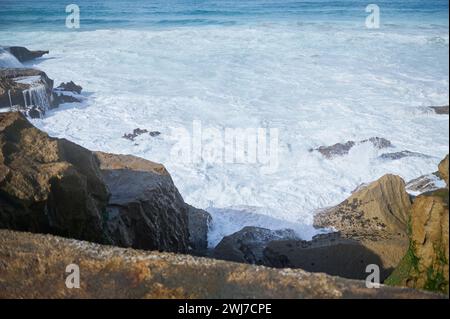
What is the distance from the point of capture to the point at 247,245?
338 inches

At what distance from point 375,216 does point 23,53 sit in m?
24.1

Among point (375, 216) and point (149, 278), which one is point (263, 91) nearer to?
point (375, 216)

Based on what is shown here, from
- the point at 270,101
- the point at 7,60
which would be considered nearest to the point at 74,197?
the point at 270,101

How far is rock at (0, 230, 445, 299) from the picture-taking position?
4266mm

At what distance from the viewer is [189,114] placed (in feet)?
60.0

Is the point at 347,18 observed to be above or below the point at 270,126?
above

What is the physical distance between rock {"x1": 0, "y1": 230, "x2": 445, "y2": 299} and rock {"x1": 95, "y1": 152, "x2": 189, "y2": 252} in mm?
1958

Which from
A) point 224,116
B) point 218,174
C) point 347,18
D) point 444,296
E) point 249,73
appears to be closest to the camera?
point 444,296

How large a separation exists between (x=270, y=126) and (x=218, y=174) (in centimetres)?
427

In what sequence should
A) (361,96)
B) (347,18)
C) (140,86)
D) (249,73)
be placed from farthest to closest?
(347,18)
(249,73)
(140,86)
(361,96)

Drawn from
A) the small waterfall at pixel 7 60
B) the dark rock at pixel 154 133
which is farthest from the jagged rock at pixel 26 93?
the dark rock at pixel 154 133

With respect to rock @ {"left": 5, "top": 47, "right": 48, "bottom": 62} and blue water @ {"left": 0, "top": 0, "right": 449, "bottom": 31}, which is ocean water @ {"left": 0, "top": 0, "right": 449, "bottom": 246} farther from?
rock @ {"left": 5, "top": 47, "right": 48, "bottom": 62}

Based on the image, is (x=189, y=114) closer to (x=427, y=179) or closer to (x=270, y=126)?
(x=270, y=126)

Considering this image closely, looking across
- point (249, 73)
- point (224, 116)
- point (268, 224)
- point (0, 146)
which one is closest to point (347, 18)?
point (249, 73)
